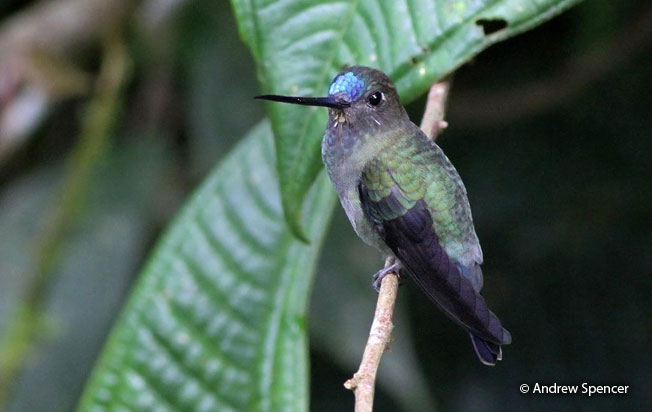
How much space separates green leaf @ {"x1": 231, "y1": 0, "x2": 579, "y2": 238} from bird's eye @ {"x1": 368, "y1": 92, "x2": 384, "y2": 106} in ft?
0.71

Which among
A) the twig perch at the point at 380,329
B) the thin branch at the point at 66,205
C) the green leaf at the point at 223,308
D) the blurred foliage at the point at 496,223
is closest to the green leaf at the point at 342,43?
the twig perch at the point at 380,329

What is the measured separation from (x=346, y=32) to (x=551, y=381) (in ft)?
4.89

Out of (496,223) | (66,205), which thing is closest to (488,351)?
(496,223)

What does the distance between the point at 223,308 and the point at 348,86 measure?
22.5 inches

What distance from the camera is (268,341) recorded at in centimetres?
177

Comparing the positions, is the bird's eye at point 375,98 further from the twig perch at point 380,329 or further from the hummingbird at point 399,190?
the twig perch at point 380,329

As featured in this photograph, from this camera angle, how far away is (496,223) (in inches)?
105

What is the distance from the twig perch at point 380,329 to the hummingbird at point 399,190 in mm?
44

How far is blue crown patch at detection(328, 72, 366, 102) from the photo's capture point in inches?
61.6

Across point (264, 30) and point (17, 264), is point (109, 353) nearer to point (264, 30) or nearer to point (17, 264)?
point (264, 30)

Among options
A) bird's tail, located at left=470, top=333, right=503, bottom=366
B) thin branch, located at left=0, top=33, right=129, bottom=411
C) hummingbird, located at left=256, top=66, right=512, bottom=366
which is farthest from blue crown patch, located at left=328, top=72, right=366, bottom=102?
thin branch, located at left=0, top=33, right=129, bottom=411

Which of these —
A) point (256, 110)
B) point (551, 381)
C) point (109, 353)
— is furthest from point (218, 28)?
point (551, 381)

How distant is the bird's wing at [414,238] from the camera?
4.97 feet

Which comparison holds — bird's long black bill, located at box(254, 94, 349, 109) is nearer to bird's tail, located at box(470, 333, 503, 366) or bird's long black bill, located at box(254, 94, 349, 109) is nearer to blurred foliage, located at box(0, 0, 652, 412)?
bird's tail, located at box(470, 333, 503, 366)
